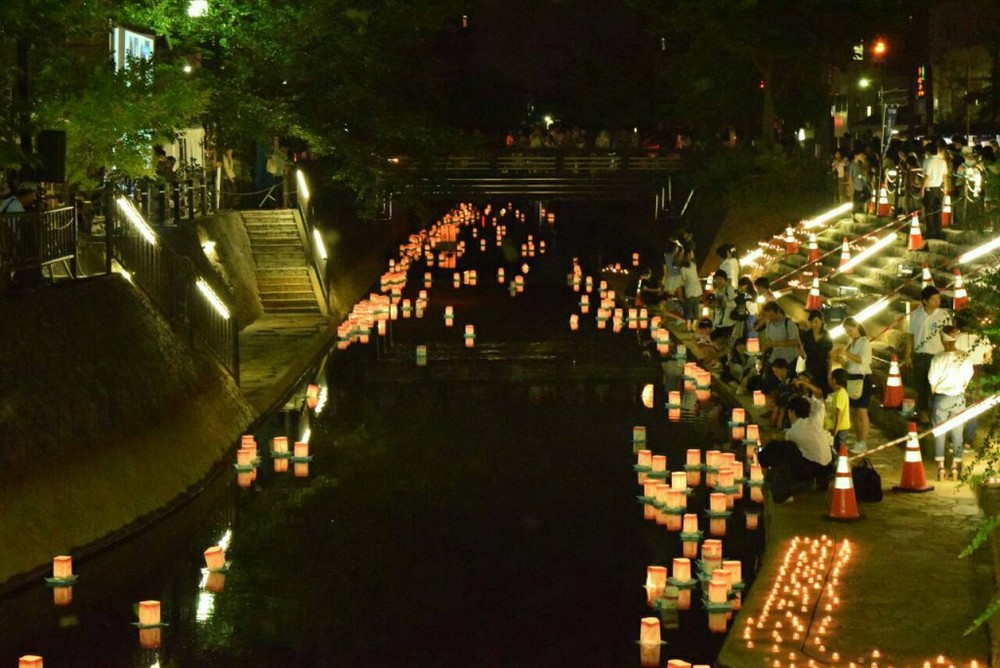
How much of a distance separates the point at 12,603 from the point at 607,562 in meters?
4.83

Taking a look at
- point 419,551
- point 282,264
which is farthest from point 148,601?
point 282,264

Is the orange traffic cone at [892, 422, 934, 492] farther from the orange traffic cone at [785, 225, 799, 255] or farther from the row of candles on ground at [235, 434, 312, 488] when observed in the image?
the orange traffic cone at [785, 225, 799, 255]

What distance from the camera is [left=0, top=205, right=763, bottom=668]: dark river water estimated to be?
10883 millimetres

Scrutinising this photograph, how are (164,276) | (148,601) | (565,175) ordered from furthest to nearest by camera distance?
1. (565,175)
2. (164,276)
3. (148,601)

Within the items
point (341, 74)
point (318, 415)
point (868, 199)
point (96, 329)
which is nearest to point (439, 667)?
point (96, 329)

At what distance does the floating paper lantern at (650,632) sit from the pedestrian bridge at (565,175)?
42618 millimetres

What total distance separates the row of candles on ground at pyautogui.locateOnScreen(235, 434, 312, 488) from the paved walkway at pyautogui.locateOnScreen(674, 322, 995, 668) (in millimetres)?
5466

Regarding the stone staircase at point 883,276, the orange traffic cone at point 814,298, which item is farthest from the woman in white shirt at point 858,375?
the orange traffic cone at point 814,298

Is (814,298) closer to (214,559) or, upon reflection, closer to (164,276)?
(164,276)

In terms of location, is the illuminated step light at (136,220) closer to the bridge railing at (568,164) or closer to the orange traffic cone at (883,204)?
the orange traffic cone at (883,204)

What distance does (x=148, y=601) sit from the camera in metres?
11.2

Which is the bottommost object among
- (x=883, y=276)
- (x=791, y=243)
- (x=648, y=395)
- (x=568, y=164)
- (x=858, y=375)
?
(x=648, y=395)

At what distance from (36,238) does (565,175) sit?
39.5 m

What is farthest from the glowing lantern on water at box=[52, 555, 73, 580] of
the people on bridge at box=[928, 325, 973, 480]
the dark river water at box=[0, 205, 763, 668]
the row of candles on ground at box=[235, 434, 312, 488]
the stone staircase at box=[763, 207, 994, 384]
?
the stone staircase at box=[763, 207, 994, 384]
